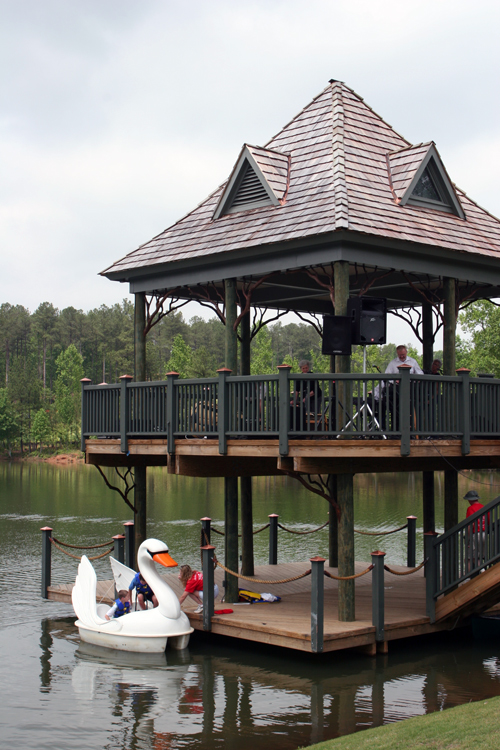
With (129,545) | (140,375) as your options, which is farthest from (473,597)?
(140,375)

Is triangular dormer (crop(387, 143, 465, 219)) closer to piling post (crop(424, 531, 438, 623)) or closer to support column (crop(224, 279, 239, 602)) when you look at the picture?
support column (crop(224, 279, 239, 602))

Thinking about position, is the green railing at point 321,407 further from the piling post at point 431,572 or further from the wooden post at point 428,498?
the wooden post at point 428,498

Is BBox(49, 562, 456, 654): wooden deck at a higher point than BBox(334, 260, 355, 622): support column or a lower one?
lower

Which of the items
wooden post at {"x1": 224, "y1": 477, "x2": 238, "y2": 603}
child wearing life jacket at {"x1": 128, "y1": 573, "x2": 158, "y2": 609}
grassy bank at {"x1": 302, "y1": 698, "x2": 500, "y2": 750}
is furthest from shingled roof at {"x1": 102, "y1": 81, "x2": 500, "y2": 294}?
grassy bank at {"x1": 302, "y1": 698, "x2": 500, "y2": 750}

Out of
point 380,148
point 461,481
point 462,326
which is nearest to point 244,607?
point 380,148

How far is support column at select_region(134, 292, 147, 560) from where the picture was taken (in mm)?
18453

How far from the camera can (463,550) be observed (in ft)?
47.4

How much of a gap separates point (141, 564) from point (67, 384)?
81097mm

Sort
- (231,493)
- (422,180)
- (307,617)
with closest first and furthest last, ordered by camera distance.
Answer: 1. (307,617)
2. (231,493)
3. (422,180)

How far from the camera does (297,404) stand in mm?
13672

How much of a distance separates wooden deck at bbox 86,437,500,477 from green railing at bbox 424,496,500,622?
3.73ft

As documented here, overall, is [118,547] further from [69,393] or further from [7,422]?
[69,393]

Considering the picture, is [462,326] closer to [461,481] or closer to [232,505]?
[461,481]

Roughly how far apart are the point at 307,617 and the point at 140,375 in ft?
21.3
